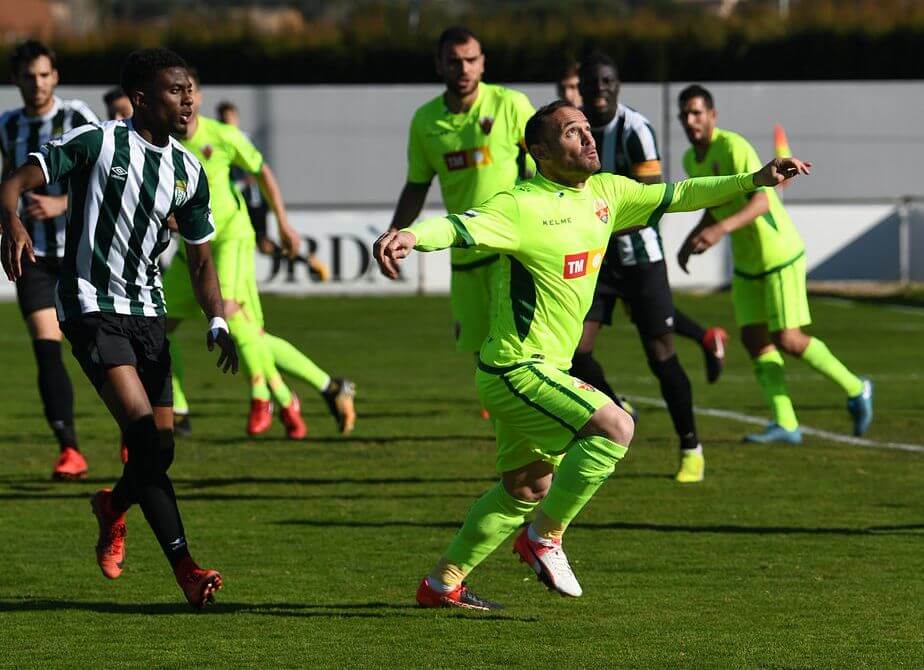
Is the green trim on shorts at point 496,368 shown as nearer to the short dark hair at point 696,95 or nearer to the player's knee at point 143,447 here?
the player's knee at point 143,447

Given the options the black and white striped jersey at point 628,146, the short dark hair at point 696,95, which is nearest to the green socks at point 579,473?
the black and white striped jersey at point 628,146

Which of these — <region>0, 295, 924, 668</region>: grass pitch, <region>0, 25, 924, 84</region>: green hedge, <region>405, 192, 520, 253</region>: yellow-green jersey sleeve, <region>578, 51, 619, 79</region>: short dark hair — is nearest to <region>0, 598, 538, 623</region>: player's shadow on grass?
<region>0, 295, 924, 668</region>: grass pitch

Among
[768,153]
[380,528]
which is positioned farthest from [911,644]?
[768,153]

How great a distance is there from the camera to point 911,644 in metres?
5.93

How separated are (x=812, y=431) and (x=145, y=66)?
6354 mm

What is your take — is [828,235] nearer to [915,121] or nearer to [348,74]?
[915,121]

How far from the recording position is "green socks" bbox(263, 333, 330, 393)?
11250 millimetres

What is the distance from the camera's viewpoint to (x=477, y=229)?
6.11 metres

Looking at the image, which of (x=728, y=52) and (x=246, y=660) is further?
(x=728, y=52)

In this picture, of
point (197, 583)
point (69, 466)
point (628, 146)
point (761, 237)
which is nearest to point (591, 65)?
point (628, 146)

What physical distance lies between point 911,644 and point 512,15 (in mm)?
29999

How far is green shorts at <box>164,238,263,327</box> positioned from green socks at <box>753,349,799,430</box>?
320 cm

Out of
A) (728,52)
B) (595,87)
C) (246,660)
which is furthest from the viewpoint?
(728,52)

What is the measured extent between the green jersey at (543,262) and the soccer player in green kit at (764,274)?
3637mm
